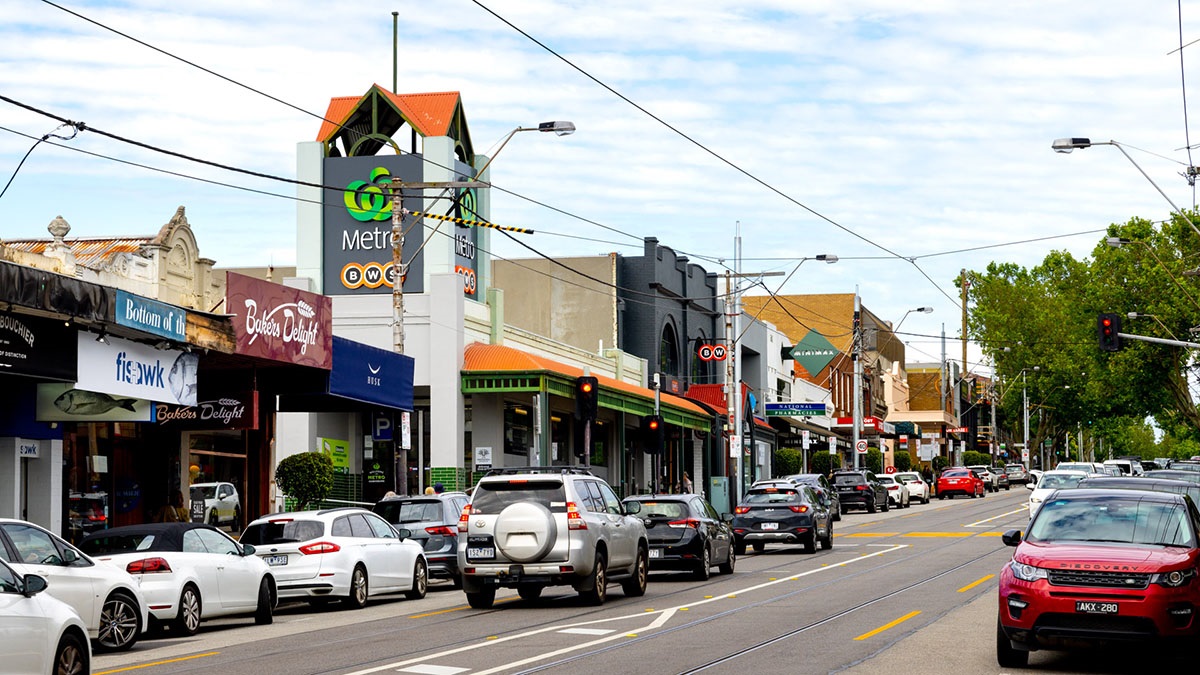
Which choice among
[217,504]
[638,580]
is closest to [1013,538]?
[638,580]

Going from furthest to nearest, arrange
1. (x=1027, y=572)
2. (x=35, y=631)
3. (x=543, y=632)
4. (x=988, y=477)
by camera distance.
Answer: (x=988, y=477) → (x=543, y=632) → (x=1027, y=572) → (x=35, y=631)

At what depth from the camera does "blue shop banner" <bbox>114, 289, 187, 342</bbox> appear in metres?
21.7

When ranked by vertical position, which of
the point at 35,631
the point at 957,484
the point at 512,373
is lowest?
the point at 957,484

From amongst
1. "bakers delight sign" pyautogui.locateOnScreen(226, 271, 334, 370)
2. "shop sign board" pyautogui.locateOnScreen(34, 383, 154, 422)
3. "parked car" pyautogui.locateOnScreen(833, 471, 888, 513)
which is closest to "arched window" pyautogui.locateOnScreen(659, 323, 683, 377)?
"parked car" pyautogui.locateOnScreen(833, 471, 888, 513)

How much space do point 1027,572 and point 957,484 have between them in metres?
63.7

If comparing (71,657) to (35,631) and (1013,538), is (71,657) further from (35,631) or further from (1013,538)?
(1013,538)

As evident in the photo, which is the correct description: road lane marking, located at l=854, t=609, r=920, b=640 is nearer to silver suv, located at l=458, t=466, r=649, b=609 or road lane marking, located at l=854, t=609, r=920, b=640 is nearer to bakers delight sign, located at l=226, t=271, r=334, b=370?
silver suv, located at l=458, t=466, r=649, b=609

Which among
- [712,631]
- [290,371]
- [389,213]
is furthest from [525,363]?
[712,631]

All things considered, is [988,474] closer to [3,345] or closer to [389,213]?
[389,213]

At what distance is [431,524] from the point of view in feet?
85.7

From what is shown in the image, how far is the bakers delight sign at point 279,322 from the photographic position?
25031 millimetres

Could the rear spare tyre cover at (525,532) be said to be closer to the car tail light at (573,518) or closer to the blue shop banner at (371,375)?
the car tail light at (573,518)

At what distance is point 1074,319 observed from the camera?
9506cm

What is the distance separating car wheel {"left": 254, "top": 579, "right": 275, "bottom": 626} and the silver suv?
259cm
